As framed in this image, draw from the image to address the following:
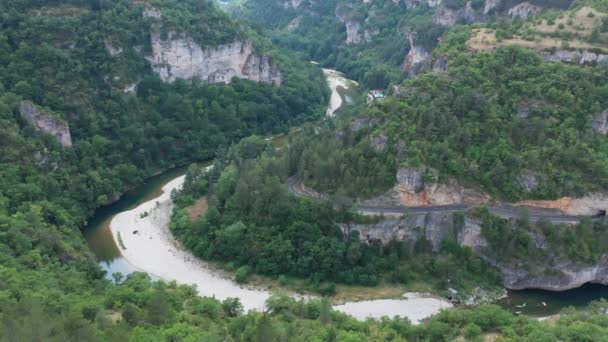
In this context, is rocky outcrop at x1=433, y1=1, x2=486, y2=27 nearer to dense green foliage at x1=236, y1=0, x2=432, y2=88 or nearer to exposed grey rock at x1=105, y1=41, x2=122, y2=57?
dense green foliage at x1=236, y1=0, x2=432, y2=88

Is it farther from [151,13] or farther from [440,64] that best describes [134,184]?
[440,64]

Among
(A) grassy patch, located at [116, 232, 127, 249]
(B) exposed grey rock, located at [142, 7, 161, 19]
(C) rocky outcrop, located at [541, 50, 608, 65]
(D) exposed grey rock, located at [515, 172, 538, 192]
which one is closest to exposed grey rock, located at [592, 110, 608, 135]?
(C) rocky outcrop, located at [541, 50, 608, 65]

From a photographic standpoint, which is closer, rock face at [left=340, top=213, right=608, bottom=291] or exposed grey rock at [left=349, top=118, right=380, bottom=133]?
rock face at [left=340, top=213, right=608, bottom=291]

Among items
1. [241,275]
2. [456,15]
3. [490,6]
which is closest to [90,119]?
[241,275]

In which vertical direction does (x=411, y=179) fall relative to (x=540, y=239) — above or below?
above

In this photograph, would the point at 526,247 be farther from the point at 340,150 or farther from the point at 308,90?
the point at 308,90
